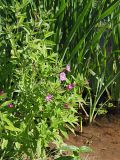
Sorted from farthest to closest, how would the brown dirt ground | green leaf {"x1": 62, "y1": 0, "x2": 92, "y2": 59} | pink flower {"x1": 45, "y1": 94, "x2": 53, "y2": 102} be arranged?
the brown dirt ground < green leaf {"x1": 62, "y1": 0, "x2": 92, "y2": 59} < pink flower {"x1": 45, "y1": 94, "x2": 53, "y2": 102}

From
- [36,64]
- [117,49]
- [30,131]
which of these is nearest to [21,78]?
[36,64]

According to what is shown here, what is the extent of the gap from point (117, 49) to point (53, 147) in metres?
1.13

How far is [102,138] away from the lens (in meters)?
3.94

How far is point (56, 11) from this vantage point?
11.9ft

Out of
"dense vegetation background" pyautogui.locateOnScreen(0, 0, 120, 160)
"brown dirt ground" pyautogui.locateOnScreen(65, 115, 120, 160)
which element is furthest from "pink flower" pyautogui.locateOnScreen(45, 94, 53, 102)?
"brown dirt ground" pyautogui.locateOnScreen(65, 115, 120, 160)

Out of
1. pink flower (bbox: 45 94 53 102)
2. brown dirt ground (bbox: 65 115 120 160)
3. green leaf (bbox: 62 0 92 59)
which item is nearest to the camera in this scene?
pink flower (bbox: 45 94 53 102)

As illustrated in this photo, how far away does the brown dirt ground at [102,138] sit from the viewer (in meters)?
3.65

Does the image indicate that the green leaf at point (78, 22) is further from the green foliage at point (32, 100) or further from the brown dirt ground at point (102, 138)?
the brown dirt ground at point (102, 138)

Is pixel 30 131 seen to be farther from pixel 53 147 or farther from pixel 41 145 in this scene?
pixel 53 147

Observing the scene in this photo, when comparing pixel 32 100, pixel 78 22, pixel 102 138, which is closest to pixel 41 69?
pixel 32 100

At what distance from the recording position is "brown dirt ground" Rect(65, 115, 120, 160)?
3.65 m

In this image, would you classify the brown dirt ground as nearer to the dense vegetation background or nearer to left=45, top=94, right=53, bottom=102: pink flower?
the dense vegetation background

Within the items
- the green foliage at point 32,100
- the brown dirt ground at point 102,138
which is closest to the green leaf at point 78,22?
the green foliage at point 32,100

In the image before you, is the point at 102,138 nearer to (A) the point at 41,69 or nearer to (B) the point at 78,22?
(B) the point at 78,22
